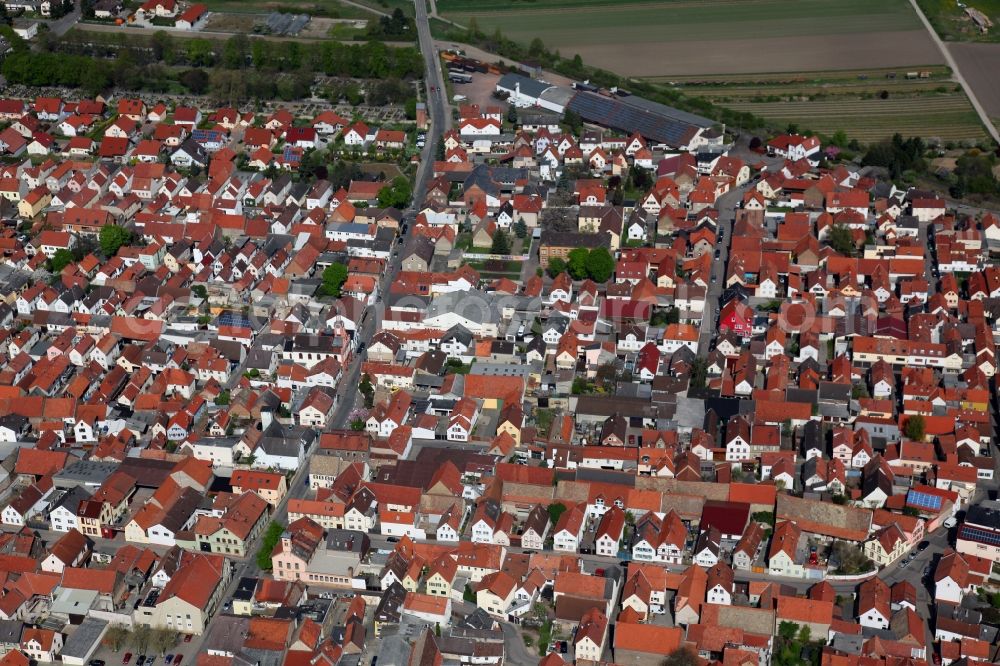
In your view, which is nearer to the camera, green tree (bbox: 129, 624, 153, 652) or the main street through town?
green tree (bbox: 129, 624, 153, 652)

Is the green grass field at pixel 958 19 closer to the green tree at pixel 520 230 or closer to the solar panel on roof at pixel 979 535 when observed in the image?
the green tree at pixel 520 230

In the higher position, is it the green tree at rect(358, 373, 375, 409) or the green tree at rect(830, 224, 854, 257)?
the green tree at rect(830, 224, 854, 257)

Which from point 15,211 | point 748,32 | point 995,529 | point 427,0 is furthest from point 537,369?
point 427,0

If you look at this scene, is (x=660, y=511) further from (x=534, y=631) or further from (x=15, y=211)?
(x=15, y=211)

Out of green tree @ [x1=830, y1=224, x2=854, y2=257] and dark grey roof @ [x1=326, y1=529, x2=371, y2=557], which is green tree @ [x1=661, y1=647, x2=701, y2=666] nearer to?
dark grey roof @ [x1=326, y1=529, x2=371, y2=557]

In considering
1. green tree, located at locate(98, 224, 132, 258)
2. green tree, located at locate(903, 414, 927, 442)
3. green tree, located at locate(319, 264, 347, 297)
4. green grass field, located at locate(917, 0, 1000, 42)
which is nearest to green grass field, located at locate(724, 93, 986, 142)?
green grass field, located at locate(917, 0, 1000, 42)
